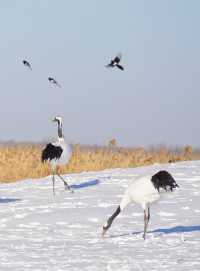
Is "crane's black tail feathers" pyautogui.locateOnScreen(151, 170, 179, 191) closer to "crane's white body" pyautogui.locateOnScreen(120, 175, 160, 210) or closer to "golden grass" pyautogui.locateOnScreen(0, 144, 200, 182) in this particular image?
"crane's white body" pyautogui.locateOnScreen(120, 175, 160, 210)

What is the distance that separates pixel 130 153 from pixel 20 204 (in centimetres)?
1252

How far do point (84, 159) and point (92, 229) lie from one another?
13.7 m

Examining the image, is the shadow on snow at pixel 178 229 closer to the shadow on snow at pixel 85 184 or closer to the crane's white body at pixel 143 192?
the crane's white body at pixel 143 192

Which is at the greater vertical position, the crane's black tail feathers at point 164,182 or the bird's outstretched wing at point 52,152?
the bird's outstretched wing at point 52,152

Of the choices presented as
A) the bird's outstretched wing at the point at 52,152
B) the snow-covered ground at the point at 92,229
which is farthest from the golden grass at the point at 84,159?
the bird's outstretched wing at the point at 52,152

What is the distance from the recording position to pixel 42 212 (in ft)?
52.7

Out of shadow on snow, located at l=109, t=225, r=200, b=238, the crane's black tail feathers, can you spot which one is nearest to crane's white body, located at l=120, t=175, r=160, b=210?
the crane's black tail feathers

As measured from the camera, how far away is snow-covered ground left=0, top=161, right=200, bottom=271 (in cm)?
1023

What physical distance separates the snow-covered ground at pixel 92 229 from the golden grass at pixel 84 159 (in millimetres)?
3942

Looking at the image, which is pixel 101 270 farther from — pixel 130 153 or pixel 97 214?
pixel 130 153

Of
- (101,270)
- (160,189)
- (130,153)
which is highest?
(130,153)

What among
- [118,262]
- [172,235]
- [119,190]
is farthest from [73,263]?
[119,190]

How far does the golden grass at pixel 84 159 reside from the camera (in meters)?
26.3

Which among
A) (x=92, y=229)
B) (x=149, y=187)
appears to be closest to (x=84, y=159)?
(x=92, y=229)
